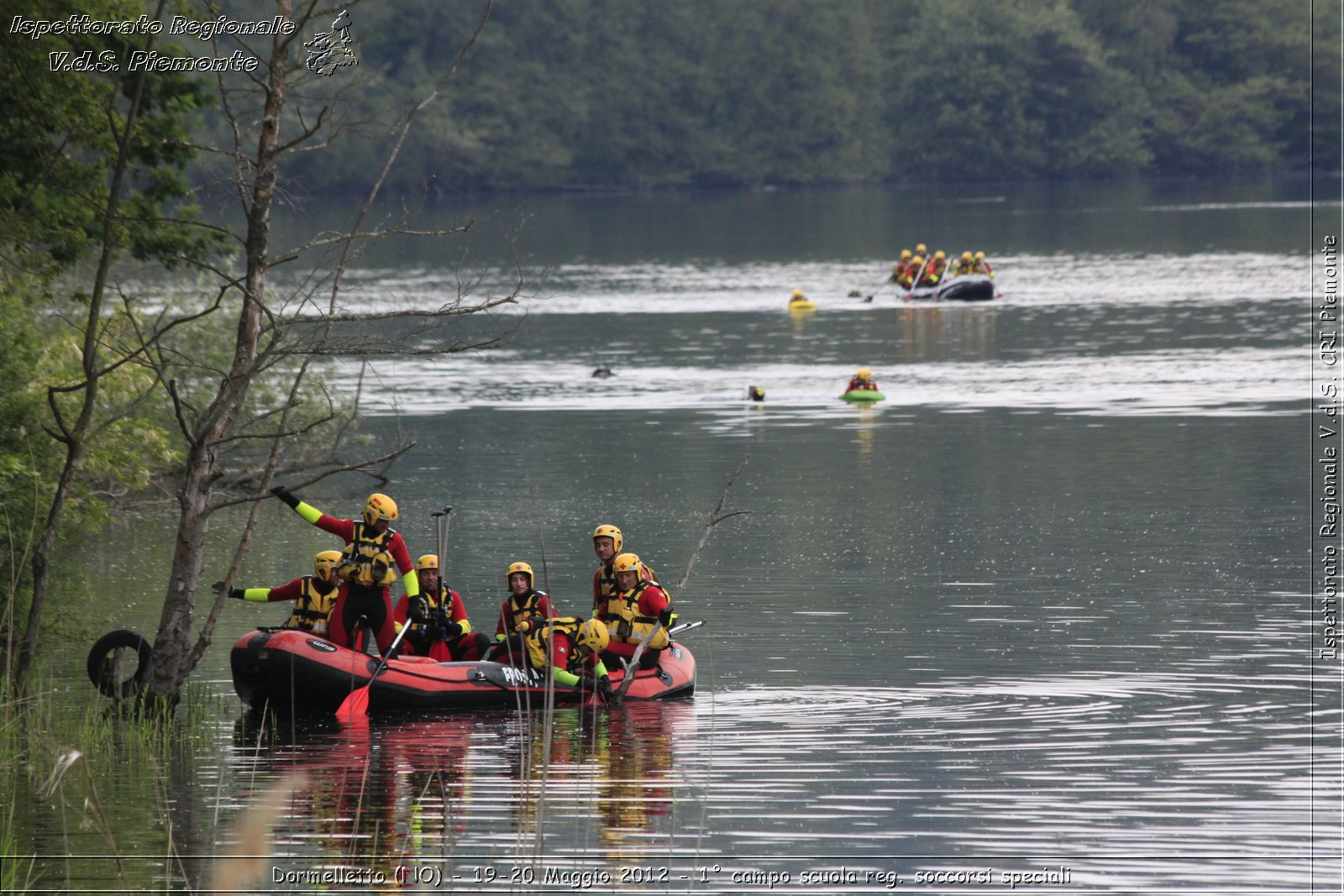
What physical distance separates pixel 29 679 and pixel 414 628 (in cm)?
384

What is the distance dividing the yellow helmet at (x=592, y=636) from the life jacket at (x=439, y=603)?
1454 mm

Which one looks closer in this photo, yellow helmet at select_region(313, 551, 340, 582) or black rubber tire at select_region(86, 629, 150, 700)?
→ black rubber tire at select_region(86, 629, 150, 700)

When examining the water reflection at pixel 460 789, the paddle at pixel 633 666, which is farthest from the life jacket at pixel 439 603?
the paddle at pixel 633 666

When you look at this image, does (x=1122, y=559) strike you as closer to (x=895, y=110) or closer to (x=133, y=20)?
(x=133, y=20)

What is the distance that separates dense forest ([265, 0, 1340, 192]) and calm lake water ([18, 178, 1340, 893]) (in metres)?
70.3

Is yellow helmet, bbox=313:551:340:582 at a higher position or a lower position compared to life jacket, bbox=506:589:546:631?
higher

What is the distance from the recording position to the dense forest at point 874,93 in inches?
4621

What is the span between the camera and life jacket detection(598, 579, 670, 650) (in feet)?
55.7

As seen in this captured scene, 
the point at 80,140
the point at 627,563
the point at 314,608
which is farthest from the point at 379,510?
the point at 80,140

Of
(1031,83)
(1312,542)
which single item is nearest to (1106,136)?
(1031,83)

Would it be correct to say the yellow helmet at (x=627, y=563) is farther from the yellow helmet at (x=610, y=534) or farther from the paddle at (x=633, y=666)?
the paddle at (x=633, y=666)

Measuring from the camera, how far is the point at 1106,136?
400 feet

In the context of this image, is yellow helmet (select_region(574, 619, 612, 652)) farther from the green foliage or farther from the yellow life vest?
the green foliage

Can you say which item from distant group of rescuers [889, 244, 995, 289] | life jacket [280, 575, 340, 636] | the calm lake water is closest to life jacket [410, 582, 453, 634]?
life jacket [280, 575, 340, 636]
